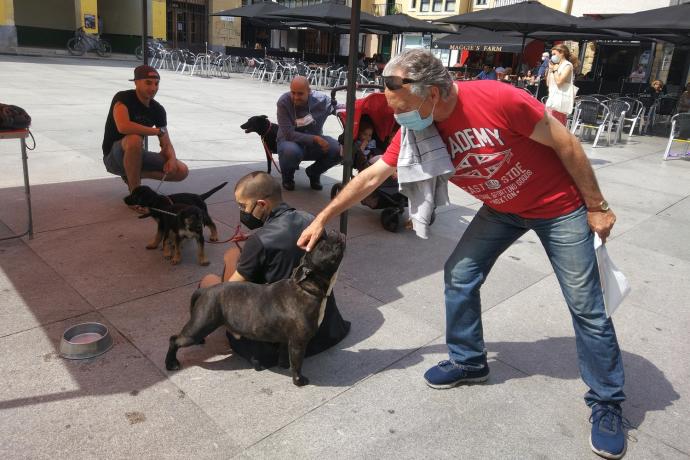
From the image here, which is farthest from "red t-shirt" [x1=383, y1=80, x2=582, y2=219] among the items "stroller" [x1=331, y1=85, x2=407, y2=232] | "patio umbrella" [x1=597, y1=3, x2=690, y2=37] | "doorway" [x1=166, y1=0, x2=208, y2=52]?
"doorway" [x1=166, y1=0, x2=208, y2=52]

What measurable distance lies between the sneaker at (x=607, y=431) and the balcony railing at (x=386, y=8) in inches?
1532

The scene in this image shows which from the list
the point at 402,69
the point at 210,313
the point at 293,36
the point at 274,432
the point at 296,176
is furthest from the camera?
the point at 293,36

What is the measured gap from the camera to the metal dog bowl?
276cm

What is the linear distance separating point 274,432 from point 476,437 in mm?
904

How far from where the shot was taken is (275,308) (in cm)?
248

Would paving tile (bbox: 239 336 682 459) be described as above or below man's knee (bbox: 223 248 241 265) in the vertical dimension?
below

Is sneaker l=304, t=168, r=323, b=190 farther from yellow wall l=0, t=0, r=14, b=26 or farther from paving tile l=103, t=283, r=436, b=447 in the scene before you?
yellow wall l=0, t=0, r=14, b=26

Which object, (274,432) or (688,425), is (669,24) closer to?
(688,425)

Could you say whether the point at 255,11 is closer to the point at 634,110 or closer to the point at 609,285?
the point at 634,110

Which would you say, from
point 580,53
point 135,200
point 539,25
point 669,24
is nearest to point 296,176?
point 135,200

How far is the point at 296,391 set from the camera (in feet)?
8.71

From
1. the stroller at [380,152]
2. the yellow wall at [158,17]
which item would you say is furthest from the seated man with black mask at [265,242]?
the yellow wall at [158,17]

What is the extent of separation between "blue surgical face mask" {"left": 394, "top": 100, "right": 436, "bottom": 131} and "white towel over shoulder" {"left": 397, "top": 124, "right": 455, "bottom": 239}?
38mm

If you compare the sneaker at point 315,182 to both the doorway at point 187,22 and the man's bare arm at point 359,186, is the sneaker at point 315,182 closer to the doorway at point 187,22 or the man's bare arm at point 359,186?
the man's bare arm at point 359,186
